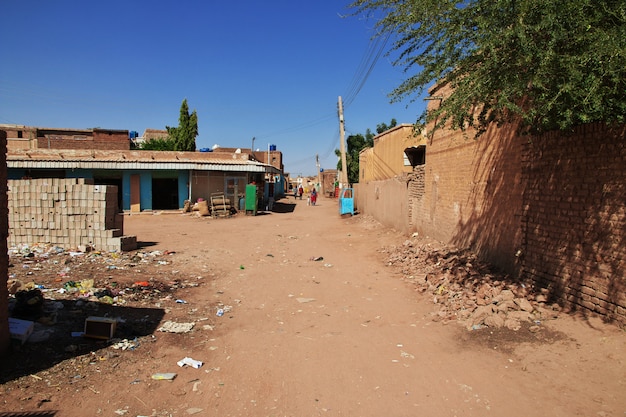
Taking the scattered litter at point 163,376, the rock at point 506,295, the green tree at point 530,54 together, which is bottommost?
the scattered litter at point 163,376

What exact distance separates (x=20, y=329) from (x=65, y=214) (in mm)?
7203

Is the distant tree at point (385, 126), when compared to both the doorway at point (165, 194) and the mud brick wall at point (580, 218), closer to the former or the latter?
the doorway at point (165, 194)

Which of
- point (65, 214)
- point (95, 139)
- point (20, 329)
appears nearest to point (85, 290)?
point (20, 329)

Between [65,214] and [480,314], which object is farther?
[65,214]

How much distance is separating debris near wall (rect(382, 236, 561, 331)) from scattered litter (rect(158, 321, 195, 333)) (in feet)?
11.6

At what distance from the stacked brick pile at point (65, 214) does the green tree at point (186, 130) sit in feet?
77.6

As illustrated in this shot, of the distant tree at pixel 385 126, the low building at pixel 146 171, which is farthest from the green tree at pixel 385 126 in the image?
the low building at pixel 146 171

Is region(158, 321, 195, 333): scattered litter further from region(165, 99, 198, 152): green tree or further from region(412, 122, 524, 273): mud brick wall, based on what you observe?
region(165, 99, 198, 152): green tree

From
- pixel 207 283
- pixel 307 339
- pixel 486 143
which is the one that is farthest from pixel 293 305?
pixel 486 143

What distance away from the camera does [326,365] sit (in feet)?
14.9

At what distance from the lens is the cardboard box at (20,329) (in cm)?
445

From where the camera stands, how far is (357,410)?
11.8 feet

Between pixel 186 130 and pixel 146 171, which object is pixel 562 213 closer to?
pixel 146 171

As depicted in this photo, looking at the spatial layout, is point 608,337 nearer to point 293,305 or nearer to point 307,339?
point 307,339
